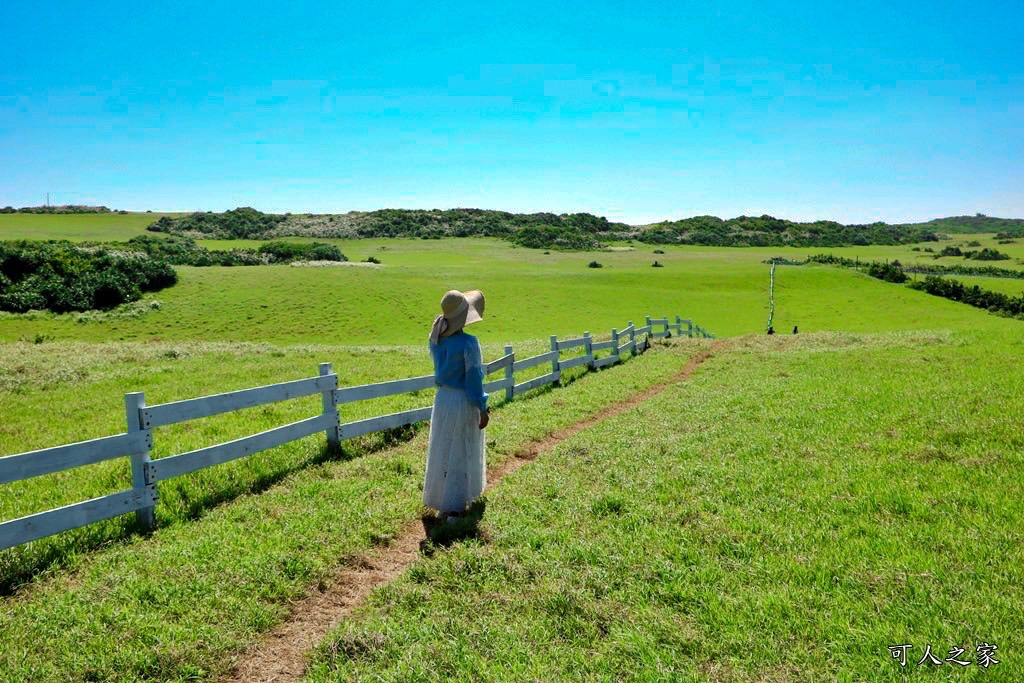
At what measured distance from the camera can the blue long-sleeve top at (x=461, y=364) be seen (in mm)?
6410

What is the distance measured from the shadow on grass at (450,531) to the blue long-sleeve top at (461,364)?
4.04 ft

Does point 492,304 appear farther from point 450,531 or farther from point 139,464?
point 450,531

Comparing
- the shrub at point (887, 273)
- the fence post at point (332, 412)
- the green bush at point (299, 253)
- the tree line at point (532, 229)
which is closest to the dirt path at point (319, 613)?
the fence post at point (332, 412)

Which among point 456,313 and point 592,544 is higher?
point 456,313

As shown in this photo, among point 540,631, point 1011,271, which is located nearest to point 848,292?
point 1011,271

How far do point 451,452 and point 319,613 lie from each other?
6.96ft

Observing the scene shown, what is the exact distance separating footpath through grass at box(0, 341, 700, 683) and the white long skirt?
0.60 metres

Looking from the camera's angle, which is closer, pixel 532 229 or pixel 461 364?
pixel 461 364

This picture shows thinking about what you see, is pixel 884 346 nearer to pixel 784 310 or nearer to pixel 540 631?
pixel 540 631

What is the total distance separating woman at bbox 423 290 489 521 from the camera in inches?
253

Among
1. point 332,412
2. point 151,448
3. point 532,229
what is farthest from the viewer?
point 532,229

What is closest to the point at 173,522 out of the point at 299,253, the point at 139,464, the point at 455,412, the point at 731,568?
the point at 139,464

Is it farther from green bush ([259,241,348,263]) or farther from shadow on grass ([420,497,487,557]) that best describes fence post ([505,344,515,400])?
green bush ([259,241,348,263])

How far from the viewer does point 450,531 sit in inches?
247
